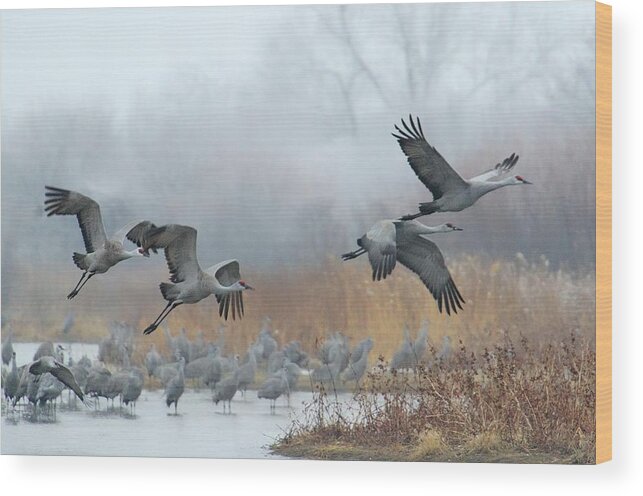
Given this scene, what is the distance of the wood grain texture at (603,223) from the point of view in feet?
30.4

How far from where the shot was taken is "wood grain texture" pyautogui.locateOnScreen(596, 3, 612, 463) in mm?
9266

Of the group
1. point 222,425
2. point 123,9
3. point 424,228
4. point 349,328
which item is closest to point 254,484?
point 222,425

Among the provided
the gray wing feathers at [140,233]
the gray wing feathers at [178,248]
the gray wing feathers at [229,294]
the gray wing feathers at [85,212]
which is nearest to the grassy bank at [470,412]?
the gray wing feathers at [229,294]

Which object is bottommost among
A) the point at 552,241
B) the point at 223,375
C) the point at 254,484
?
the point at 254,484

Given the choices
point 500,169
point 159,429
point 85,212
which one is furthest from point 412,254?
point 85,212

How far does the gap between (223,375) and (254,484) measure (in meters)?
0.66

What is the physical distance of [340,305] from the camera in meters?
9.48

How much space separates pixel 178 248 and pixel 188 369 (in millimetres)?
697

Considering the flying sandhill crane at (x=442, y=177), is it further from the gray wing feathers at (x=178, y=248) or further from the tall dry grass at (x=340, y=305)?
the gray wing feathers at (x=178, y=248)

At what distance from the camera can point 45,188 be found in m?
9.72

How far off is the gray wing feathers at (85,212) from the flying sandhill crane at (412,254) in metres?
1.44

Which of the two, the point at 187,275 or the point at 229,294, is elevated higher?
the point at 187,275

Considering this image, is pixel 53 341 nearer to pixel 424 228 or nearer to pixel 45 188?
pixel 45 188

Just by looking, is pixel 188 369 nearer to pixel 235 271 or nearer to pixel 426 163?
pixel 235 271
